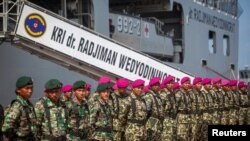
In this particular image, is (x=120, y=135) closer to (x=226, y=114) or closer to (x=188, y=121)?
(x=188, y=121)

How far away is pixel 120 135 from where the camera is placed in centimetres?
774

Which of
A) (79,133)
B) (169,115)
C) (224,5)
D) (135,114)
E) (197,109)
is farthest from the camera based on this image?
(224,5)

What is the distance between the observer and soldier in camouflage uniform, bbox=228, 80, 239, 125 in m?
10.9

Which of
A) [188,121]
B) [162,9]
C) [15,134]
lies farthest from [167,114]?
[162,9]

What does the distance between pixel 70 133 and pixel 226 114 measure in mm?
5212

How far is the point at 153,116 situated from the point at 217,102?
3.12 m

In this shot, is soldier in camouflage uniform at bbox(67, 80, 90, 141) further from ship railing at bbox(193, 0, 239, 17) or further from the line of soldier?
ship railing at bbox(193, 0, 239, 17)

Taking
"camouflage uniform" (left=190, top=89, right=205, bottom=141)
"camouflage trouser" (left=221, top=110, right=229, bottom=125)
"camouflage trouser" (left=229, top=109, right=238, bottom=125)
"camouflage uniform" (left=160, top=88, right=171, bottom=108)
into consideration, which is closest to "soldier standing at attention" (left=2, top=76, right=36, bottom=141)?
"camouflage uniform" (left=160, top=88, right=171, bottom=108)

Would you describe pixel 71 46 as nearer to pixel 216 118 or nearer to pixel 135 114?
pixel 135 114

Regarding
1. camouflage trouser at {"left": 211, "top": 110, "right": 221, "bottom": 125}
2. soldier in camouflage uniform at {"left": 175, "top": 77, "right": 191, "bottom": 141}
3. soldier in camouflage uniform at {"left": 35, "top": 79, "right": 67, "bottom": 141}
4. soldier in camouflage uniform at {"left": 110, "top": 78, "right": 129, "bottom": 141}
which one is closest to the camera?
soldier in camouflage uniform at {"left": 35, "top": 79, "right": 67, "bottom": 141}

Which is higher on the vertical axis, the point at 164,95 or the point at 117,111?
the point at 164,95

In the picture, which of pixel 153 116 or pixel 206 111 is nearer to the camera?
pixel 153 116

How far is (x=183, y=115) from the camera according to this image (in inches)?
360

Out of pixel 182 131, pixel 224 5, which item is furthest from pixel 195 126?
pixel 224 5
